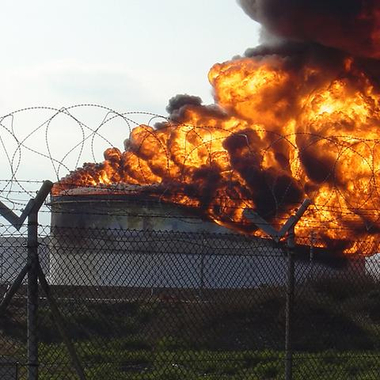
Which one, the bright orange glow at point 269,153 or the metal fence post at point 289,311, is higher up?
the metal fence post at point 289,311

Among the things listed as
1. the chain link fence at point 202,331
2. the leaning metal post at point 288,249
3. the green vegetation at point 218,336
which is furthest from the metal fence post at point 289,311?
the green vegetation at point 218,336

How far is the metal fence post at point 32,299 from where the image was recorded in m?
8.78

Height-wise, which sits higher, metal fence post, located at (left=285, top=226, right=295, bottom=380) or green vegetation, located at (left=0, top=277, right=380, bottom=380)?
metal fence post, located at (left=285, top=226, right=295, bottom=380)

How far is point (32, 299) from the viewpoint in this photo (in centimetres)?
894

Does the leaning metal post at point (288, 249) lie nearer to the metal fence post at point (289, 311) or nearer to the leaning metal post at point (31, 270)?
the metal fence post at point (289, 311)

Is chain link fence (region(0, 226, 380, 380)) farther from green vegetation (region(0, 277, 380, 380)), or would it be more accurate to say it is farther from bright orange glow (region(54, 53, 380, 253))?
bright orange glow (region(54, 53, 380, 253))

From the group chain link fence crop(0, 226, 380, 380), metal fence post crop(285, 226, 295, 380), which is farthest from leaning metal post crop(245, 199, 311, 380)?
chain link fence crop(0, 226, 380, 380)

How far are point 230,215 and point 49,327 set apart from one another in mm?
12203

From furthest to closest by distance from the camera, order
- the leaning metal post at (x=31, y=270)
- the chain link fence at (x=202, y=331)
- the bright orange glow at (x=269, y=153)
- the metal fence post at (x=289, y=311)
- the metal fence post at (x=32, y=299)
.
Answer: the bright orange glow at (x=269, y=153) → the chain link fence at (x=202, y=331) → the metal fence post at (x=289, y=311) → the metal fence post at (x=32, y=299) → the leaning metal post at (x=31, y=270)

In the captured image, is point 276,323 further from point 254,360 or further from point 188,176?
point 188,176

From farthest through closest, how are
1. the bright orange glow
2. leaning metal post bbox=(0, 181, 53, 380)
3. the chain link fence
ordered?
the bright orange glow, the chain link fence, leaning metal post bbox=(0, 181, 53, 380)

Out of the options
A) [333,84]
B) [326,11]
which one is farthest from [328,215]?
[326,11]

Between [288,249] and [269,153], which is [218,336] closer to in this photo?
[288,249]

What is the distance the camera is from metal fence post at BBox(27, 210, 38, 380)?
8.78m
